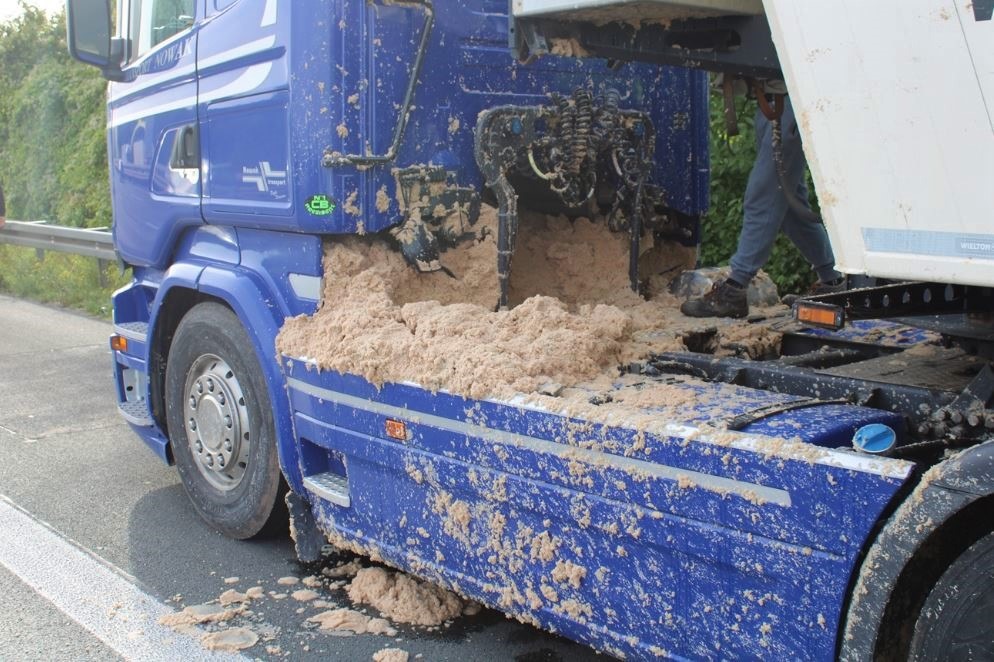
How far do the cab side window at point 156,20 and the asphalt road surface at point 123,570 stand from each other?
2233mm

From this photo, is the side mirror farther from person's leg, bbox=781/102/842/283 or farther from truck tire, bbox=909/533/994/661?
truck tire, bbox=909/533/994/661

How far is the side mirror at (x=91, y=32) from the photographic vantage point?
5.11m

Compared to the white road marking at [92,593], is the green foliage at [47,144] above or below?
above

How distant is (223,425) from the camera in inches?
180

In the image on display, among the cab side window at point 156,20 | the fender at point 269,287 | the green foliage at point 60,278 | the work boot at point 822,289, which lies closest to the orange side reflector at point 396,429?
the fender at point 269,287

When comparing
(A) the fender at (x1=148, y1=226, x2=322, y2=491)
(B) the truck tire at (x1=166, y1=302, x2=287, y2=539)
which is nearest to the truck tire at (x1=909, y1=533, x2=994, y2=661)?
(A) the fender at (x1=148, y1=226, x2=322, y2=491)

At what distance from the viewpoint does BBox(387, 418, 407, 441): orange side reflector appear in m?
3.57

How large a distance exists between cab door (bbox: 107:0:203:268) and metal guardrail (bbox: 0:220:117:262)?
5.26 meters

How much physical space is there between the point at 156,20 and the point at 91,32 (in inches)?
14.1

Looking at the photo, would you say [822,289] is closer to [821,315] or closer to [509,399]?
[821,315]

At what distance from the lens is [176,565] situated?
449cm

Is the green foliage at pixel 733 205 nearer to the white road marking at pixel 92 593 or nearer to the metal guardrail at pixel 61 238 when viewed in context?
the white road marking at pixel 92 593

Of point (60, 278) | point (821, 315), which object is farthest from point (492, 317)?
point (60, 278)

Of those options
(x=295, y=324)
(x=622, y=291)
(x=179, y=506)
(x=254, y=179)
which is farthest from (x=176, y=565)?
(x=622, y=291)
